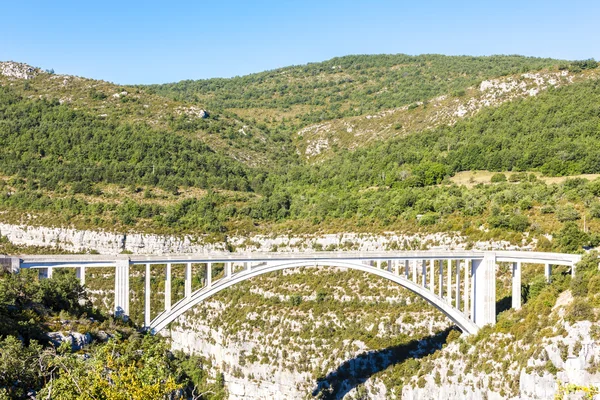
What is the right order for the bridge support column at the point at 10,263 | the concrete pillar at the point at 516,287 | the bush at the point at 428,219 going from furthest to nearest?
the bush at the point at 428,219 < the concrete pillar at the point at 516,287 < the bridge support column at the point at 10,263

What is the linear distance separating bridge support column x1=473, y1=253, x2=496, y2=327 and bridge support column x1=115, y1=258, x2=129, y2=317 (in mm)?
20870

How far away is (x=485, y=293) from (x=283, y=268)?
12.2m

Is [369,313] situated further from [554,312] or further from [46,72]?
[46,72]

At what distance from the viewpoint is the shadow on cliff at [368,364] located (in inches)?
2047

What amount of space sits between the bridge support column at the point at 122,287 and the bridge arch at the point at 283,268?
174 centimetres

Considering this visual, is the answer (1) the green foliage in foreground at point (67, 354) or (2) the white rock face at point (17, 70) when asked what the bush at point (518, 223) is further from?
(2) the white rock face at point (17, 70)

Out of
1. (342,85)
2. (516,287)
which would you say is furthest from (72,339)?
(342,85)

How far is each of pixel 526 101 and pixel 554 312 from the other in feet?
191

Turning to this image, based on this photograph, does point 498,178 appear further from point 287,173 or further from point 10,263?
point 10,263

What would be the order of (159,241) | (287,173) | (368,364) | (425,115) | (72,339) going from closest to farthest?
1. (72,339)
2. (368,364)
3. (159,241)
4. (287,173)
5. (425,115)

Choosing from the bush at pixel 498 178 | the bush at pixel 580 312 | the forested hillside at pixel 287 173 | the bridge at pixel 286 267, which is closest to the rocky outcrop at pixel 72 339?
the bridge at pixel 286 267

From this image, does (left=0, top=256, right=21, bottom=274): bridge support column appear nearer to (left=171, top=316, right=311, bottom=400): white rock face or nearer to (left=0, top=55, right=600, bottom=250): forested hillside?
(left=171, top=316, right=311, bottom=400): white rock face

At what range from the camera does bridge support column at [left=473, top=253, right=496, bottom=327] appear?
153ft

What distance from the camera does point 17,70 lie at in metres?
117
